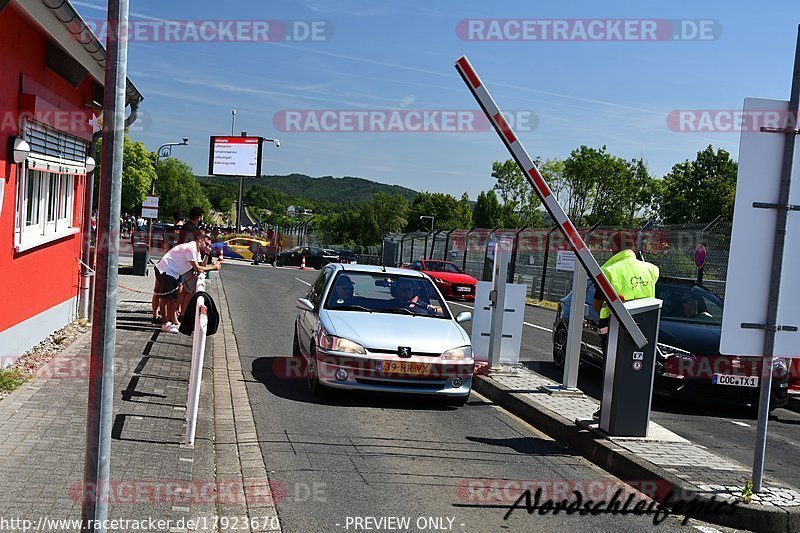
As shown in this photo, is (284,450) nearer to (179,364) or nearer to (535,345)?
(179,364)

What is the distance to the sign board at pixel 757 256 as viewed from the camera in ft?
19.4

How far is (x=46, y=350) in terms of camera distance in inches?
408

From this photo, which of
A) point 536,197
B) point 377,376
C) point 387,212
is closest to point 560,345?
point 377,376

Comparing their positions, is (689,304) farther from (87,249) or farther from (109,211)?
(109,211)

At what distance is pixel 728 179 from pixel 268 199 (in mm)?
126555

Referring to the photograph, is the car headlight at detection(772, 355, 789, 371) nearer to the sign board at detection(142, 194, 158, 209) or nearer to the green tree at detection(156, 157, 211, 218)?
the sign board at detection(142, 194, 158, 209)

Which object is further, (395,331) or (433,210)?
(433,210)

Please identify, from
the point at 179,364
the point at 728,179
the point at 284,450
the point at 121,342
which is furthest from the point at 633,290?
the point at 728,179

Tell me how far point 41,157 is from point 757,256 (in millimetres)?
8424

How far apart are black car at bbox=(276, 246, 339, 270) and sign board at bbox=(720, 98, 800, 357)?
46.4 m

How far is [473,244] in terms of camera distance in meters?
36.4

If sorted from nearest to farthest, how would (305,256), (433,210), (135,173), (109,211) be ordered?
(109,211) < (305,256) < (135,173) < (433,210)

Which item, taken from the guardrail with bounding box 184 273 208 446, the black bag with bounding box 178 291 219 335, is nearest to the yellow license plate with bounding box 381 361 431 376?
the black bag with bounding box 178 291 219 335

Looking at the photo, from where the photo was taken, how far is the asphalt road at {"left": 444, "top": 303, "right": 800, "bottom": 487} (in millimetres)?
7750
